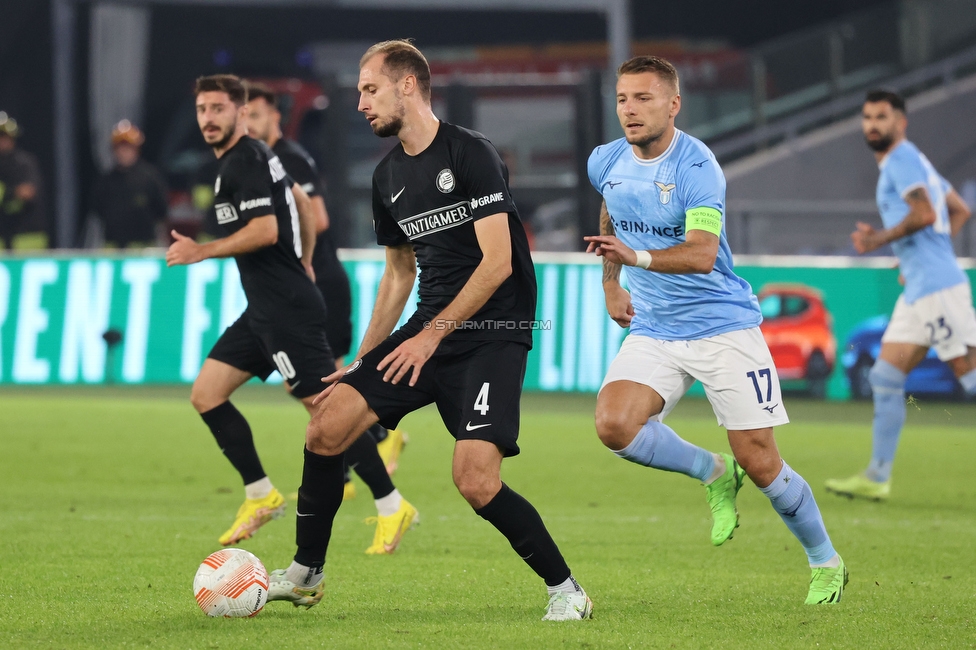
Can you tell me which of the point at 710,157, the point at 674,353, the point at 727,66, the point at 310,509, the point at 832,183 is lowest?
the point at 310,509

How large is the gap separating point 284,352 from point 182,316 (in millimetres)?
7715

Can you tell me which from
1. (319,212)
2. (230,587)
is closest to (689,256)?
(230,587)

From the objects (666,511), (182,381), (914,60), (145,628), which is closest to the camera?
(145,628)

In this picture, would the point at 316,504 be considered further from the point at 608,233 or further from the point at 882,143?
the point at 882,143

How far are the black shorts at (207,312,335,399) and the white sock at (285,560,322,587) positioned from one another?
6.25 ft

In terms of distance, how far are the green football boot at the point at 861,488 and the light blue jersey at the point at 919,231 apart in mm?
1196

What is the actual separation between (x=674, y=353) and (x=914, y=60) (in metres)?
16.4

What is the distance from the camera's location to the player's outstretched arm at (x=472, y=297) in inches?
203

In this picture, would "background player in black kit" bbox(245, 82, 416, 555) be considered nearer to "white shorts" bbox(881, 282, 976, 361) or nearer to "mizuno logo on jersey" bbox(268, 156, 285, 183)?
"mizuno logo on jersey" bbox(268, 156, 285, 183)

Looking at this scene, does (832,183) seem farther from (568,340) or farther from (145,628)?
(145,628)

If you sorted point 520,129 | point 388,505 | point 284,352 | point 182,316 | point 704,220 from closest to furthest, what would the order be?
1. point 704,220
2. point 388,505
3. point 284,352
4. point 182,316
5. point 520,129

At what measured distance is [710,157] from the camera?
5.76 metres

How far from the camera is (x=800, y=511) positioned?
5.73 m

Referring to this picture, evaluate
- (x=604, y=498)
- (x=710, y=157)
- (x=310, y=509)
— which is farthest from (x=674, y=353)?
(x=604, y=498)
